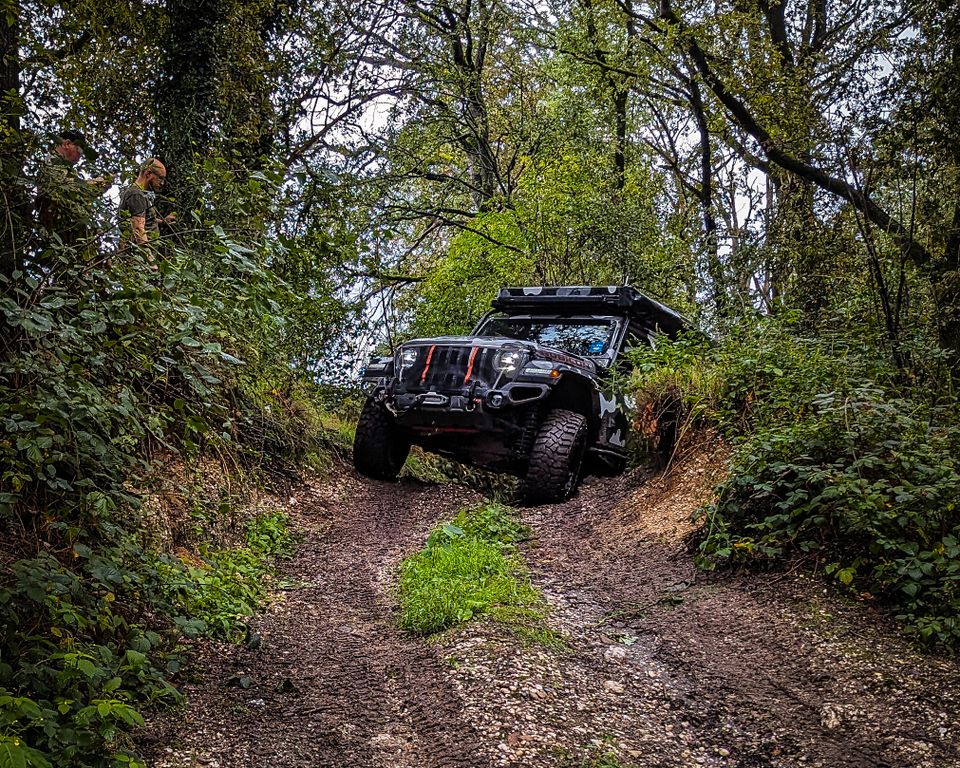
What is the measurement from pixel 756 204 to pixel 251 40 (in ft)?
37.5

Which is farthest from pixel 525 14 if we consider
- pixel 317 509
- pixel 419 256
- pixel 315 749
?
pixel 315 749

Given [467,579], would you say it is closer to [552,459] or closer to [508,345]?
[552,459]

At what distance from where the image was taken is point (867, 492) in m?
4.54

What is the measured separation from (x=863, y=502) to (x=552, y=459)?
10.6 feet

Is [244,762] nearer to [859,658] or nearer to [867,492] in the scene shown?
[859,658]

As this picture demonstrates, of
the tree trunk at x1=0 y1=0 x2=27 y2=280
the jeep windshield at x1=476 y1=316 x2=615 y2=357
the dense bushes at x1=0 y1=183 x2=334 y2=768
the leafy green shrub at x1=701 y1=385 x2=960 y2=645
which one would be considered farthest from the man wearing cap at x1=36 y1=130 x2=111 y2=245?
the jeep windshield at x1=476 y1=316 x2=615 y2=357

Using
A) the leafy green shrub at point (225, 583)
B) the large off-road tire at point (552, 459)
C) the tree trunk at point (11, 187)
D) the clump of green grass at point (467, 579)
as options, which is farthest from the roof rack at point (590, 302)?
the tree trunk at point (11, 187)

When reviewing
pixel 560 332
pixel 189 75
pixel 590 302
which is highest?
pixel 189 75

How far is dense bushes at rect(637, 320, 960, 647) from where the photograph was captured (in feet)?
14.2

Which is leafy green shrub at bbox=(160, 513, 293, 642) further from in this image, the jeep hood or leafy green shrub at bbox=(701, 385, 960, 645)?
leafy green shrub at bbox=(701, 385, 960, 645)

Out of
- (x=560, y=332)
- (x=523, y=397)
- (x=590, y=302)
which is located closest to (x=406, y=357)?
(x=523, y=397)

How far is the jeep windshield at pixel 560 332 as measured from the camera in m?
8.87

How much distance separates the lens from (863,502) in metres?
4.53

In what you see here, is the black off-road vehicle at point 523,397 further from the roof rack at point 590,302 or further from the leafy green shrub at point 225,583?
the leafy green shrub at point 225,583
